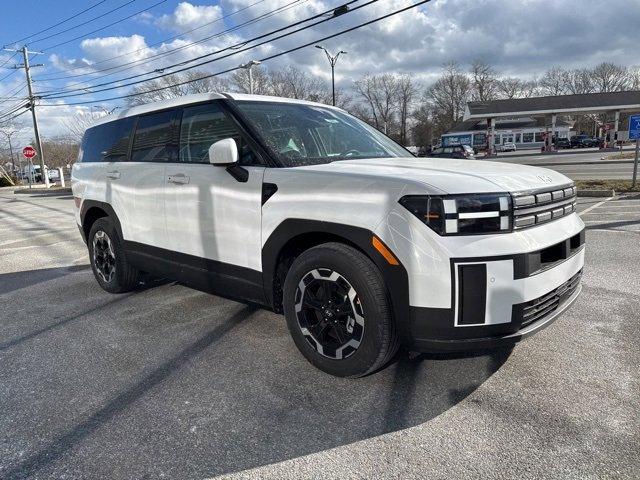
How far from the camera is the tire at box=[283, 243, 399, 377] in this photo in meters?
2.74

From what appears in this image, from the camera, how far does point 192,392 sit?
3033 millimetres

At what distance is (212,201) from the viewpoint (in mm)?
3688

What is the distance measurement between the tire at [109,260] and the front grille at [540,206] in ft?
12.9

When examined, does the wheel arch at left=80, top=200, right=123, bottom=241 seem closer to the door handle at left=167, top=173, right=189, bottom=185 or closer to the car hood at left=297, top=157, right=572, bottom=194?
the door handle at left=167, top=173, right=189, bottom=185

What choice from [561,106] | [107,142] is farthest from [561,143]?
[107,142]

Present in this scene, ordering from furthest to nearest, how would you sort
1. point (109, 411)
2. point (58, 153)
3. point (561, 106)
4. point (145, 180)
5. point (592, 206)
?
Result: point (58, 153), point (561, 106), point (592, 206), point (145, 180), point (109, 411)

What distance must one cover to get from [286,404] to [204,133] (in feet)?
7.40

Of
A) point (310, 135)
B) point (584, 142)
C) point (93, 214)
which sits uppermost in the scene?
point (310, 135)

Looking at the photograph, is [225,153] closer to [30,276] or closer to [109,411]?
[109,411]

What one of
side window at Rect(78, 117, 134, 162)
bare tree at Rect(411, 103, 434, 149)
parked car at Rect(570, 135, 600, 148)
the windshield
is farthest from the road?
bare tree at Rect(411, 103, 434, 149)

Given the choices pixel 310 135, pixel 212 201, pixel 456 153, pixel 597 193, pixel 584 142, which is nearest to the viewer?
→ pixel 212 201

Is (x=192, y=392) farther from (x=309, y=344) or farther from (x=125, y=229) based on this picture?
(x=125, y=229)

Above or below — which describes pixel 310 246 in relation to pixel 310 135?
below

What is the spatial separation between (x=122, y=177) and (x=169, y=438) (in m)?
2.98
